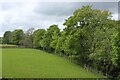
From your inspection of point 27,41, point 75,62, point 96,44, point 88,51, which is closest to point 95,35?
point 96,44

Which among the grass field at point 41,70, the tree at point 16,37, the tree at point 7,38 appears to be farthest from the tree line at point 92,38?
the tree at point 7,38

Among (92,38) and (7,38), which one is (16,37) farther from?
(92,38)

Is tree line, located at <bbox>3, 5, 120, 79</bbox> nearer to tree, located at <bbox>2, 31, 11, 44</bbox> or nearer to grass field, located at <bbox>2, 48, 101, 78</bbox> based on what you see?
grass field, located at <bbox>2, 48, 101, 78</bbox>

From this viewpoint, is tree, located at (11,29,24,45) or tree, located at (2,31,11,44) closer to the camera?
tree, located at (11,29,24,45)

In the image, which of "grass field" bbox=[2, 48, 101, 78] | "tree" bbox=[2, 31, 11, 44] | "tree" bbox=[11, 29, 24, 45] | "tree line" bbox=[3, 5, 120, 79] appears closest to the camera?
"grass field" bbox=[2, 48, 101, 78]

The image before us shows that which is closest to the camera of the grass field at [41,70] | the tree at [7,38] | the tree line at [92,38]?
the grass field at [41,70]

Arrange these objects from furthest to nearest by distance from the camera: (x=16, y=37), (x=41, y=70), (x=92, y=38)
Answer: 1. (x=16, y=37)
2. (x=92, y=38)
3. (x=41, y=70)

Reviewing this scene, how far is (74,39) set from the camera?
4741 centimetres

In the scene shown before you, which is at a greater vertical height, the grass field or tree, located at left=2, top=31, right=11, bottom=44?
tree, located at left=2, top=31, right=11, bottom=44

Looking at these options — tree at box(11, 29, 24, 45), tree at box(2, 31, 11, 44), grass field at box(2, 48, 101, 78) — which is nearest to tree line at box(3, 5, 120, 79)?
grass field at box(2, 48, 101, 78)

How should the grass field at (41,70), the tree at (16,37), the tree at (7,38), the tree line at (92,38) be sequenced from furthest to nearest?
the tree at (7,38) → the tree at (16,37) → the tree line at (92,38) → the grass field at (41,70)

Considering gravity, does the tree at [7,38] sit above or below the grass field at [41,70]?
above

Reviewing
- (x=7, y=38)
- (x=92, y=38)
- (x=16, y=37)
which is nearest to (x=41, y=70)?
(x=92, y=38)

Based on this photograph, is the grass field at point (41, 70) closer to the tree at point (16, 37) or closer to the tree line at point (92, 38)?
the tree line at point (92, 38)
